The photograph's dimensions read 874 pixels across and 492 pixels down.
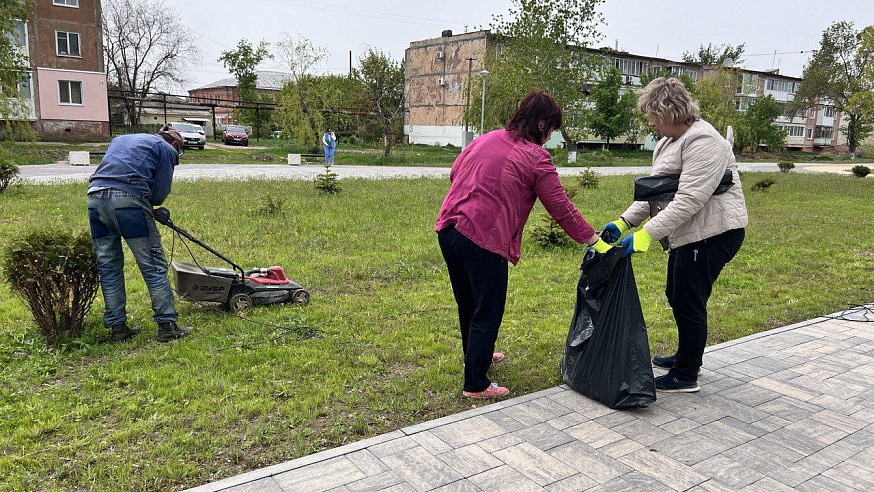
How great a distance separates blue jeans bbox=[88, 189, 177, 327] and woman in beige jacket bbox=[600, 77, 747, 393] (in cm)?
329

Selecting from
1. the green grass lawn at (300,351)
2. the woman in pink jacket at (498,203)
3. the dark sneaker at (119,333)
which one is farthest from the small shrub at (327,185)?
the woman in pink jacket at (498,203)

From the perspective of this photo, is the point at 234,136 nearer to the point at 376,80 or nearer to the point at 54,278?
the point at 376,80

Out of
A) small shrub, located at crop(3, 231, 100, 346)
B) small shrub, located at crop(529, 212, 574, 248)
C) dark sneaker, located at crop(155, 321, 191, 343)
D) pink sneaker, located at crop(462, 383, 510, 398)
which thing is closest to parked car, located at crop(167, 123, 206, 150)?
small shrub, located at crop(529, 212, 574, 248)

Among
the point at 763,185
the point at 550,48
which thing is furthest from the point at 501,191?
the point at 550,48

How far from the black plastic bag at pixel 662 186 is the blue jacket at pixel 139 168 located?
11.3 ft

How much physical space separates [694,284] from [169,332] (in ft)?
12.3

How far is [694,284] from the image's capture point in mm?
3756

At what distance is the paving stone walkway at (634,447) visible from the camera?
285cm

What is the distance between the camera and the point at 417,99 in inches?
2089

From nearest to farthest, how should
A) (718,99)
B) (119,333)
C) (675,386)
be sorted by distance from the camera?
(675,386) < (119,333) < (718,99)

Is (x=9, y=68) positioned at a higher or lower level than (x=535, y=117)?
higher

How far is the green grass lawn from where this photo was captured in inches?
123

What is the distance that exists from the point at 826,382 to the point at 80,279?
17.5ft

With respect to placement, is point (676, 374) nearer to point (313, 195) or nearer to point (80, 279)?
point (80, 279)
